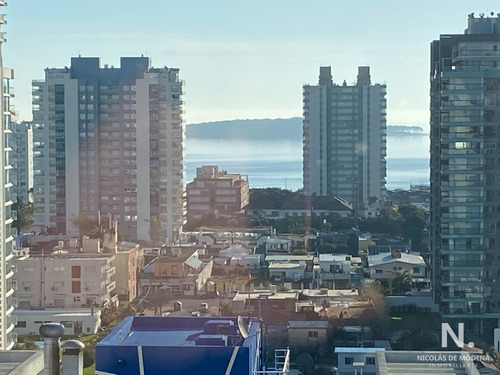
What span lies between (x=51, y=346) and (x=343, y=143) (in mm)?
12561

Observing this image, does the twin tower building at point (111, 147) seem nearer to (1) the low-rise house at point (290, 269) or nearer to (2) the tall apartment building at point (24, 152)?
(1) the low-rise house at point (290, 269)

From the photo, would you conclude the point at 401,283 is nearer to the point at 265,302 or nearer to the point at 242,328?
the point at 265,302

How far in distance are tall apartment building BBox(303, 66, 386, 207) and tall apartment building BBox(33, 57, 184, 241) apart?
383 cm

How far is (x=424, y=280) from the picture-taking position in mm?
7320

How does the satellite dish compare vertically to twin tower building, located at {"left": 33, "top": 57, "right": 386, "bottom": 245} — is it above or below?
below

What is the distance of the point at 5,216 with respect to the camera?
491cm

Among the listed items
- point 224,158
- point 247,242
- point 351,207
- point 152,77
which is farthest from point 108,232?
point 224,158

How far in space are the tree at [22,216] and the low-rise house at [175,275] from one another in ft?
8.89

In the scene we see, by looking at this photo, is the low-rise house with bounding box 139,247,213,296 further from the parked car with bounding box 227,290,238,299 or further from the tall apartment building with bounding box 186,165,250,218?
the tall apartment building with bounding box 186,165,250,218

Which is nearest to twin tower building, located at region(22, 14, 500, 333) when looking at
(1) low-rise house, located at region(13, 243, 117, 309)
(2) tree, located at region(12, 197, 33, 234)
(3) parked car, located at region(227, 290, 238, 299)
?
(2) tree, located at region(12, 197, 33, 234)

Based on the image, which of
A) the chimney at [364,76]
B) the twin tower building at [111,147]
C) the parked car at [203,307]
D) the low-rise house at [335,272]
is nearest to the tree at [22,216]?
the twin tower building at [111,147]

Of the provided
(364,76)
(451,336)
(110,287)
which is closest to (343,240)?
(110,287)

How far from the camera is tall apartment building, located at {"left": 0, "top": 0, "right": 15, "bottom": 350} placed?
15.8 feet

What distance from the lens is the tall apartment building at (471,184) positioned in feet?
20.0
